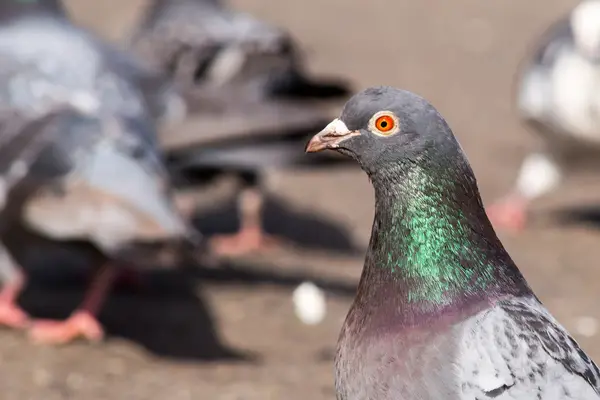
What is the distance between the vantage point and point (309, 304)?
6242 millimetres

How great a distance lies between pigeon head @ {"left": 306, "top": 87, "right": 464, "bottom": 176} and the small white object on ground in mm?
2778

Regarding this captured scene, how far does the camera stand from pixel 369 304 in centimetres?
329

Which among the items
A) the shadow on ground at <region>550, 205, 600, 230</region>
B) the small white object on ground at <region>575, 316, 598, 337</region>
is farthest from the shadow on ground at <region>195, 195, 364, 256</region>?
the small white object on ground at <region>575, 316, 598, 337</region>

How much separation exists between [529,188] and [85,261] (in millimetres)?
3061

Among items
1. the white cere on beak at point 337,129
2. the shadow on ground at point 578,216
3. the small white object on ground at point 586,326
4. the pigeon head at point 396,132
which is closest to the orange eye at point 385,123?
the pigeon head at point 396,132

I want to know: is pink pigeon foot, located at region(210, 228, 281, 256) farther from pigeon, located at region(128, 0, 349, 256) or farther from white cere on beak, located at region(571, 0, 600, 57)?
white cere on beak, located at region(571, 0, 600, 57)

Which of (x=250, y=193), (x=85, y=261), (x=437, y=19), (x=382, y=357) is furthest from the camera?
(x=437, y=19)

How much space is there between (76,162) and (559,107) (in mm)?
3626

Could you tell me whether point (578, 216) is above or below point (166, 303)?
above

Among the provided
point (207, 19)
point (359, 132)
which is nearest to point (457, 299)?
point (359, 132)

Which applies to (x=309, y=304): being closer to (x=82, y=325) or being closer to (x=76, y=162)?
(x=82, y=325)

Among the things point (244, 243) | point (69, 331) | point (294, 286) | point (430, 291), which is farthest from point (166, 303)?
point (430, 291)

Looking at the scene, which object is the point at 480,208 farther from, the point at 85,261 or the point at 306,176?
the point at 306,176

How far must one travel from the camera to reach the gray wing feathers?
301 centimetres
